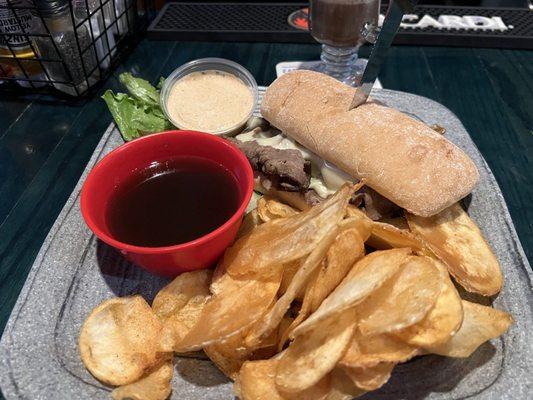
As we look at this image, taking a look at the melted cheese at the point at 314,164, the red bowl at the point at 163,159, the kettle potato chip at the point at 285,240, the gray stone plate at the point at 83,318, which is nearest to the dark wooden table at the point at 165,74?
the gray stone plate at the point at 83,318

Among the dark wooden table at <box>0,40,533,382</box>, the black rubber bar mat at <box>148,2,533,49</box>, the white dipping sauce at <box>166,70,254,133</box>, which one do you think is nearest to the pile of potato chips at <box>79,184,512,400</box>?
the dark wooden table at <box>0,40,533,382</box>

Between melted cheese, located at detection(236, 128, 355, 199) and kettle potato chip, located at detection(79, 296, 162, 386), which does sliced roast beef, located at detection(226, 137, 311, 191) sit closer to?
melted cheese, located at detection(236, 128, 355, 199)

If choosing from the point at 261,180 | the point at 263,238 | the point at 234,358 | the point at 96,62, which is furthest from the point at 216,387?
the point at 96,62

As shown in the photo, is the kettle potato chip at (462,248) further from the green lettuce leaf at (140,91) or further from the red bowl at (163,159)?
the green lettuce leaf at (140,91)

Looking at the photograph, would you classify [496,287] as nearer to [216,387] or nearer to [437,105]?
[216,387]

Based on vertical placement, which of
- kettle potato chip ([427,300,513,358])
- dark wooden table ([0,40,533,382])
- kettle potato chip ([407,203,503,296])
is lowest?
dark wooden table ([0,40,533,382])

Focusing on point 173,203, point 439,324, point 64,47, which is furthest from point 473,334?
point 64,47
